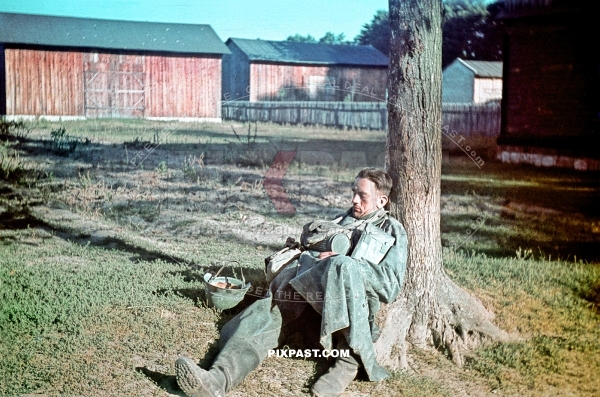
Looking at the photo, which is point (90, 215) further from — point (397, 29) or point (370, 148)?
point (370, 148)

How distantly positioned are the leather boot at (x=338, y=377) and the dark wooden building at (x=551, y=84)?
9788mm

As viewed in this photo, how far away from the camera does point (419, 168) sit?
4598 millimetres

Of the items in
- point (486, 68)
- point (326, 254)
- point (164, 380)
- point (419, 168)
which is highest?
point (486, 68)

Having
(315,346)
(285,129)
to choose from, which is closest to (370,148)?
(285,129)

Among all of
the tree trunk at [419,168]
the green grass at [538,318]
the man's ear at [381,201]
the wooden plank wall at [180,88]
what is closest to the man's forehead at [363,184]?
the man's ear at [381,201]

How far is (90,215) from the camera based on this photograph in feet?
26.6

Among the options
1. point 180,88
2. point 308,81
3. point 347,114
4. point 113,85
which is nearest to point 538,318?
point 308,81

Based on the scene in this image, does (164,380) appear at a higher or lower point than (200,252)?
lower

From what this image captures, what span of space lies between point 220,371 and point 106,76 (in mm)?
13391

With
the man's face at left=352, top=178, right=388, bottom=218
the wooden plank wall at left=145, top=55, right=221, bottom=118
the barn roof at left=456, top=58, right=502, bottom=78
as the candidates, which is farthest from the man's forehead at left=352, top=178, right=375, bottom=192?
the barn roof at left=456, top=58, right=502, bottom=78

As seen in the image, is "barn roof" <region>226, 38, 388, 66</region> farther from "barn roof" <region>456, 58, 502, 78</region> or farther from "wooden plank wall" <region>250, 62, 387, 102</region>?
"barn roof" <region>456, 58, 502, 78</region>

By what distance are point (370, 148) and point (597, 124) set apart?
193 inches

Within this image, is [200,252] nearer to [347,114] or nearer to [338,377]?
[338,377]

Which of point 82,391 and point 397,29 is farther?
point 397,29
